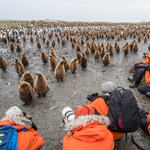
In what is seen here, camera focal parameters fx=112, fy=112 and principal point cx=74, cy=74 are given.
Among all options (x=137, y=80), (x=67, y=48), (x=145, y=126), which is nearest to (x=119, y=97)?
(x=145, y=126)

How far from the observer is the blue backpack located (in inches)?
55.7

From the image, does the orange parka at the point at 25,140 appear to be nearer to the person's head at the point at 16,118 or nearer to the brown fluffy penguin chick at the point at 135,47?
the person's head at the point at 16,118

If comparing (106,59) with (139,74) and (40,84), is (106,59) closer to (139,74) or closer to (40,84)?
(139,74)

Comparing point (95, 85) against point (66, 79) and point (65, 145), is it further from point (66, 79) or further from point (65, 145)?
point (65, 145)

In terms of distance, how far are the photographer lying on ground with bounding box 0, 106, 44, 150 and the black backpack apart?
48.2 inches

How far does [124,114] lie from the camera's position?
5.16 feet

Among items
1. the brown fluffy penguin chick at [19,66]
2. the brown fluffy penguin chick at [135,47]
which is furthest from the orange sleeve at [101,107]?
the brown fluffy penguin chick at [135,47]

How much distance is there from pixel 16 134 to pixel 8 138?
0.36 feet

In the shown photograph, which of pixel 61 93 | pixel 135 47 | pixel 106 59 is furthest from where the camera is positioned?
pixel 135 47

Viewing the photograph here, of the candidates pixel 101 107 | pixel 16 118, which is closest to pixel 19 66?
pixel 16 118

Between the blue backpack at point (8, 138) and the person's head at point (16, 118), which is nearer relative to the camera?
the blue backpack at point (8, 138)

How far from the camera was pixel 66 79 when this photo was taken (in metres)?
5.88

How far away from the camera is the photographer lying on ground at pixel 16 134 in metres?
1.46

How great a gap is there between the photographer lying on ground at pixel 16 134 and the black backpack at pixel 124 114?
1.23m
